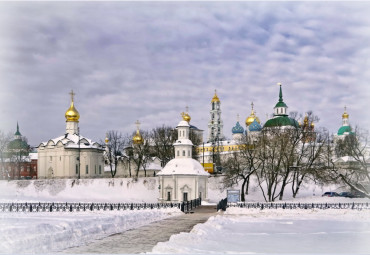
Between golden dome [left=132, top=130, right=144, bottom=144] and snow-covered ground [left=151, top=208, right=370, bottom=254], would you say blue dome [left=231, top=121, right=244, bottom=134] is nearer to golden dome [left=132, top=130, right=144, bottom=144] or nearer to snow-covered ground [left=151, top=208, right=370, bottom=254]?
golden dome [left=132, top=130, right=144, bottom=144]

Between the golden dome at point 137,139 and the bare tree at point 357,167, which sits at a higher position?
the golden dome at point 137,139

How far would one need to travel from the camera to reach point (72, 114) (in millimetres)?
76000

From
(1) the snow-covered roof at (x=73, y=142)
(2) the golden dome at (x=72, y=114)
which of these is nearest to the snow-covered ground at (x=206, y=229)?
(1) the snow-covered roof at (x=73, y=142)

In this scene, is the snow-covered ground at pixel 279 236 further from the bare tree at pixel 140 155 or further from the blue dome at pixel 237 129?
the blue dome at pixel 237 129

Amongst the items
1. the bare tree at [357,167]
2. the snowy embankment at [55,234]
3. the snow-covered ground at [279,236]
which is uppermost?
the bare tree at [357,167]

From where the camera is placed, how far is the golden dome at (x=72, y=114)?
7600 centimetres

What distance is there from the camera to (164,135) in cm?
8006

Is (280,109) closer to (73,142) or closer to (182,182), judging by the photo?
(73,142)

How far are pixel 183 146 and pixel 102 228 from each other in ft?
108

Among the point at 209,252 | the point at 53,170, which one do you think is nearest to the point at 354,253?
the point at 209,252

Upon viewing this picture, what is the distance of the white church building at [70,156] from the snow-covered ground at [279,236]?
44.8m

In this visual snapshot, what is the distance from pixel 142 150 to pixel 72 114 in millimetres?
12798

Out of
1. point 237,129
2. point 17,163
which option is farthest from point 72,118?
point 237,129

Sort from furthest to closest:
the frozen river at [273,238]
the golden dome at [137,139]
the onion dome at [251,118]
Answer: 1. the onion dome at [251,118]
2. the golden dome at [137,139]
3. the frozen river at [273,238]
